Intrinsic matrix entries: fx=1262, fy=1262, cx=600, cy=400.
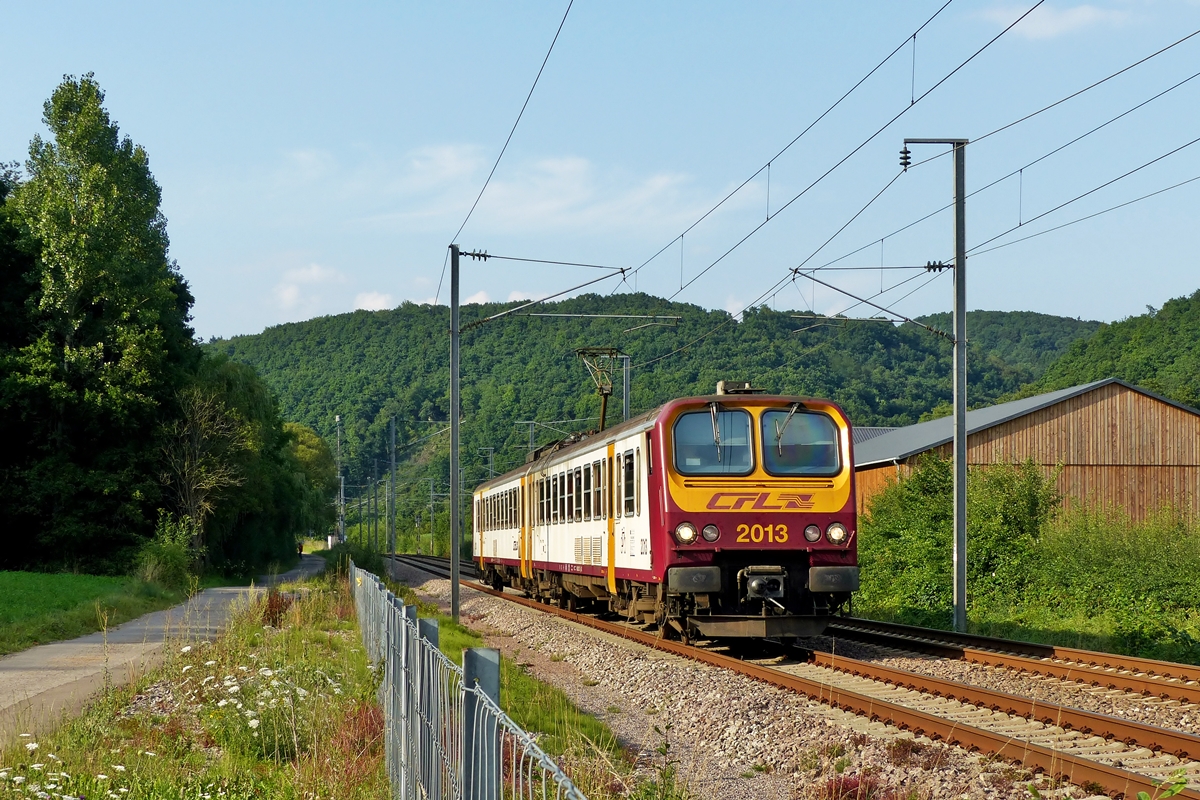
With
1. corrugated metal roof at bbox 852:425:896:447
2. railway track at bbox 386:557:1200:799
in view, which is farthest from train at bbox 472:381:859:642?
corrugated metal roof at bbox 852:425:896:447

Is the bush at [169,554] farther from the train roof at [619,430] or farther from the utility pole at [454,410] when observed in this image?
the train roof at [619,430]

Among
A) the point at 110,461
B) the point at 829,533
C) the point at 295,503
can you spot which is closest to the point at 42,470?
the point at 110,461

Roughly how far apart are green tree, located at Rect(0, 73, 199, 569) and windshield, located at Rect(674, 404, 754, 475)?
28152 mm

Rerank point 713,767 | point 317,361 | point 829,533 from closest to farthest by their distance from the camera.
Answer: point 713,767 → point 829,533 → point 317,361

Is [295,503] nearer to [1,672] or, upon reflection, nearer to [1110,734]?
[1,672]

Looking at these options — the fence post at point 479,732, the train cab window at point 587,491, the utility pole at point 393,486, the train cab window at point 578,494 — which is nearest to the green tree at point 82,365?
the utility pole at point 393,486

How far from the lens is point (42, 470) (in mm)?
39562

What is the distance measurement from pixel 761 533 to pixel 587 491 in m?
4.92

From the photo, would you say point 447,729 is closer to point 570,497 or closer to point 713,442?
point 713,442

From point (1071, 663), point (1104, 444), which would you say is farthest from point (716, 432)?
point (1104, 444)

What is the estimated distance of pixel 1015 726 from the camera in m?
10.1

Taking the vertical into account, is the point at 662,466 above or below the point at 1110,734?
above

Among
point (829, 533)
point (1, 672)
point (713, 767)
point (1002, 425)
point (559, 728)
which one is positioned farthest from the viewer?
point (1002, 425)

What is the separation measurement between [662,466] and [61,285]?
1191 inches
